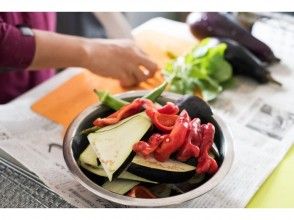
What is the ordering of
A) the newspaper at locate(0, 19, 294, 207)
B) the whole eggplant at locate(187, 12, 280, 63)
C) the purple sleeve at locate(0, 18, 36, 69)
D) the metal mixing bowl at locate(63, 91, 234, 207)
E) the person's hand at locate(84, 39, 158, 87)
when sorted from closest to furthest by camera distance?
1. the metal mixing bowl at locate(63, 91, 234, 207)
2. the newspaper at locate(0, 19, 294, 207)
3. the purple sleeve at locate(0, 18, 36, 69)
4. the person's hand at locate(84, 39, 158, 87)
5. the whole eggplant at locate(187, 12, 280, 63)

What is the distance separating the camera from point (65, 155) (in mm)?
594

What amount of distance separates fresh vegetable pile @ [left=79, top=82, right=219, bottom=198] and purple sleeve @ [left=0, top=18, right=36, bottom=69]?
0.24 meters

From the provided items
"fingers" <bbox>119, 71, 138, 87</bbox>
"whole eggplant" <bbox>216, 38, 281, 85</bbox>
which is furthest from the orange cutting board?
"whole eggplant" <bbox>216, 38, 281, 85</bbox>

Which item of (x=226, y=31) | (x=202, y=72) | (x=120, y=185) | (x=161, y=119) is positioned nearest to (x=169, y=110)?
(x=161, y=119)

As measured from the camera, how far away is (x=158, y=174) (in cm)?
57

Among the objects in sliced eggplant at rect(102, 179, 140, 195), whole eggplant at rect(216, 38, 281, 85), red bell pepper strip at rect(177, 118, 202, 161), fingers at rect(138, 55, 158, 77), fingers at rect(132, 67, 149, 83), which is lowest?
fingers at rect(132, 67, 149, 83)

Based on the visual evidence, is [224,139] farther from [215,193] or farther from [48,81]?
[48,81]

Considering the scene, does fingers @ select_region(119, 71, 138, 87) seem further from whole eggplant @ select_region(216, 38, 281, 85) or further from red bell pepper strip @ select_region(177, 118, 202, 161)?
red bell pepper strip @ select_region(177, 118, 202, 161)

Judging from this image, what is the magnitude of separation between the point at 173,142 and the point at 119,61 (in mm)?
340

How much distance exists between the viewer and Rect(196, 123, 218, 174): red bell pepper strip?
582 millimetres

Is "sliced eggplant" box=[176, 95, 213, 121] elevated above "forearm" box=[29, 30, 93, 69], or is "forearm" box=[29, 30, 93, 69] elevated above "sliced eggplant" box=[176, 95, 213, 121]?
"sliced eggplant" box=[176, 95, 213, 121]

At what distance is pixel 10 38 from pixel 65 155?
0.89 ft

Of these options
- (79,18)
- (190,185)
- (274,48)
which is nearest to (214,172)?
(190,185)

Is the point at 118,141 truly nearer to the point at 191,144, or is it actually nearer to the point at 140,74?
the point at 191,144
